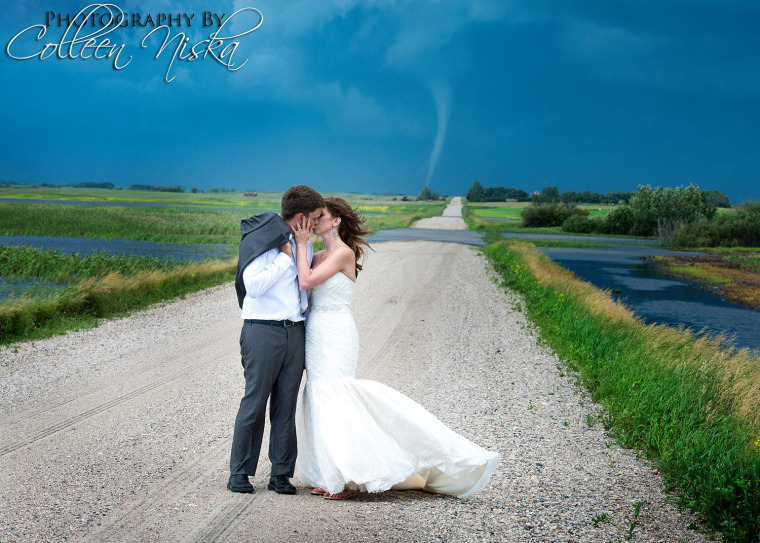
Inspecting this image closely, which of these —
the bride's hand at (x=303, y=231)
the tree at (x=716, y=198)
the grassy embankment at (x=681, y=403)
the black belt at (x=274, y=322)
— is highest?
the tree at (x=716, y=198)

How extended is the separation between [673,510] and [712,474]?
0.49 metres

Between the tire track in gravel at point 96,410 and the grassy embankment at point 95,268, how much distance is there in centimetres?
397

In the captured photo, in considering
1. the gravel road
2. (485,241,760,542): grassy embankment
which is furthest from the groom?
(485,241,760,542): grassy embankment

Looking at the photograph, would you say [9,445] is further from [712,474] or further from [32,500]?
[712,474]

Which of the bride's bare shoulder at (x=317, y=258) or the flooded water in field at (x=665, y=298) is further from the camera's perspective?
the flooded water in field at (x=665, y=298)

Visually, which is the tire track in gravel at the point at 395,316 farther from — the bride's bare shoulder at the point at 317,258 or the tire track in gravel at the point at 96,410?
the bride's bare shoulder at the point at 317,258

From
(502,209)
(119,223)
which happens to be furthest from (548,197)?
(119,223)

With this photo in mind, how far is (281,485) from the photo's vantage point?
476cm

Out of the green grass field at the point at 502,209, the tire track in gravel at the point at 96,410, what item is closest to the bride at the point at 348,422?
the tire track in gravel at the point at 96,410

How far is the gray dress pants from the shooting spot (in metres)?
4.55

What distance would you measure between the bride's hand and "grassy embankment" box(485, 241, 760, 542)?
3531mm

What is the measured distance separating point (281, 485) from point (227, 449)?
128 cm

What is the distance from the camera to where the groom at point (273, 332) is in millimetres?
4473

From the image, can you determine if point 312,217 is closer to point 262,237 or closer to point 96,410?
point 262,237
